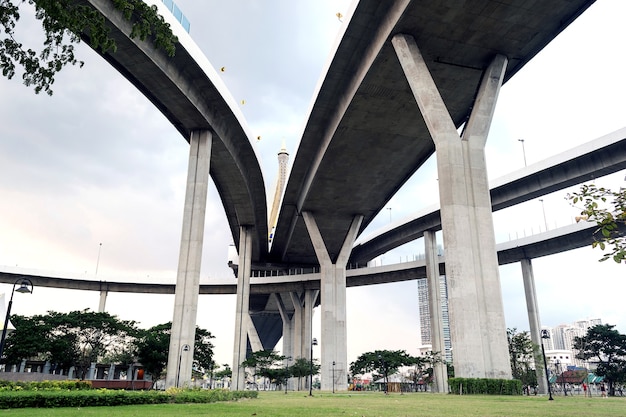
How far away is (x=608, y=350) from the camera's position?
44.3 m

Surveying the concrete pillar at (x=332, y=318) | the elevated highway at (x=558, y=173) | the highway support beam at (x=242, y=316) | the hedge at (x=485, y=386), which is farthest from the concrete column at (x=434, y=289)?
the hedge at (x=485, y=386)

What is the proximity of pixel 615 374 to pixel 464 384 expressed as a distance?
32.9 meters

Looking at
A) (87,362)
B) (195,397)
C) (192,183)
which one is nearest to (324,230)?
(192,183)

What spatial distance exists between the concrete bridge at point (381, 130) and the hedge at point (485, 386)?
450 mm

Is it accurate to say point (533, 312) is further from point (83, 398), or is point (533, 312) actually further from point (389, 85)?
point (83, 398)

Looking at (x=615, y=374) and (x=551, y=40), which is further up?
(x=551, y=40)

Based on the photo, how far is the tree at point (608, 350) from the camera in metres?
43.3

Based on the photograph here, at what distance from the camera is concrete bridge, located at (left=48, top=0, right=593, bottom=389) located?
21219 mm

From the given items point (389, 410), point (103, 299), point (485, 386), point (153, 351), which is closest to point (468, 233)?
point (485, 386)

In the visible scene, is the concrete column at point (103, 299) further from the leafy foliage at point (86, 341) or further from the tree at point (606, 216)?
the tree at point (606, 216)

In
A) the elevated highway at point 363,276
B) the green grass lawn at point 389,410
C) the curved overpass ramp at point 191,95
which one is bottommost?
the green grass lawn at point 389,410

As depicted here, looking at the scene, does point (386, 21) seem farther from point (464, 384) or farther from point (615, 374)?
point (615, 374)

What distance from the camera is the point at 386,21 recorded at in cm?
2383

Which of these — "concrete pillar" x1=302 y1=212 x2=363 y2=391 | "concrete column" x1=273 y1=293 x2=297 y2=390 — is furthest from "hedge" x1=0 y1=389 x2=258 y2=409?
"concrete column" x1=273 y1=293 x2=297 y2=390
